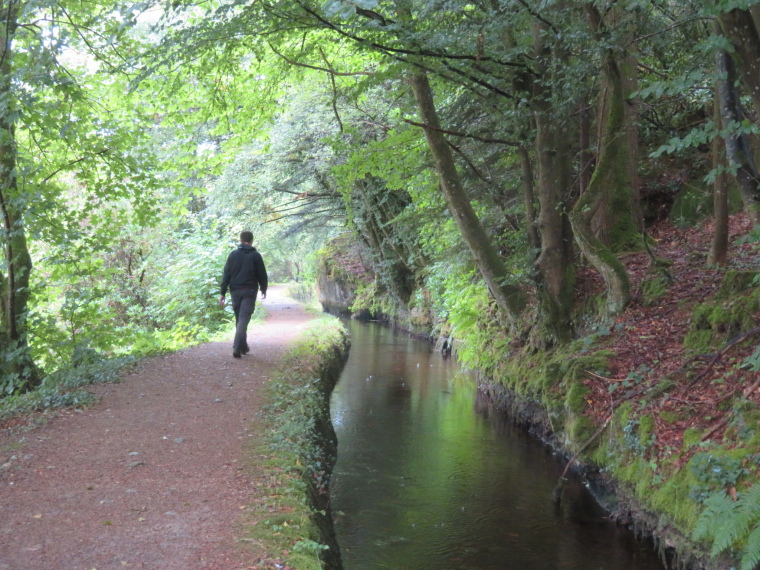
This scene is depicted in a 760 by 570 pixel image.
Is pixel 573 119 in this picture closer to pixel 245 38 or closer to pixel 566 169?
pixel 566 169

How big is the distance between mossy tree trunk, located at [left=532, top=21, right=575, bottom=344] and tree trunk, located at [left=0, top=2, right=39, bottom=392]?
7759mm

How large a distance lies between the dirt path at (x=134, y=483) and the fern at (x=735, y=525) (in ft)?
10.5

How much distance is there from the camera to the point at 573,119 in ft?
34.8

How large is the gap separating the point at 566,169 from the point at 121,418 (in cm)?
778

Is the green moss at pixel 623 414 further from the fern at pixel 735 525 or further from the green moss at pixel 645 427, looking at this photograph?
the fern at pixel 735 525

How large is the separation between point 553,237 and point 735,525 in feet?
20.6

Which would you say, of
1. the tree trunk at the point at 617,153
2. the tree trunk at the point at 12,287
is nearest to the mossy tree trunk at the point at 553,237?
the tree trunk at the point at 617,153

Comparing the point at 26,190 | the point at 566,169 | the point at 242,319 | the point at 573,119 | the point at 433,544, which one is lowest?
the point at 433,544

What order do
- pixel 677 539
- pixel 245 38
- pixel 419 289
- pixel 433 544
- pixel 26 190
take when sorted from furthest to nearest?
1. pixel 419 289
2. pixel 245 38
3. pixel 26 190
4. pixel 433 544
5. pixel 677 539

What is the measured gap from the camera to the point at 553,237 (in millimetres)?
9945

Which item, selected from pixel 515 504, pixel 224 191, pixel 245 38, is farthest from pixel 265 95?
pixel 224 191

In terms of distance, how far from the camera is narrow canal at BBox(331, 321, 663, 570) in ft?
18.4

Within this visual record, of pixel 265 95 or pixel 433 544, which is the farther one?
pixel 265 95

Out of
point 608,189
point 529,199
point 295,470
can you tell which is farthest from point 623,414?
point 529,199
